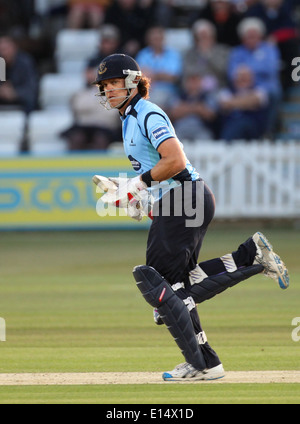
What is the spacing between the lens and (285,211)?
1585 cm

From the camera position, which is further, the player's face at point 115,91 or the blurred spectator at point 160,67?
the blurred spectator at point 160,67

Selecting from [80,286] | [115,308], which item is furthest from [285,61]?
[115,308]

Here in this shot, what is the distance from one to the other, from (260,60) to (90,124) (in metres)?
3.09

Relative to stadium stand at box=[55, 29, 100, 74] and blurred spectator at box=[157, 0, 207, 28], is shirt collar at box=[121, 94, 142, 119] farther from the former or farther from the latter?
stadium stand at box=[55, 29, 100, 74]

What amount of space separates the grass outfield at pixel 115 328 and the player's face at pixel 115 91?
67.1 inches

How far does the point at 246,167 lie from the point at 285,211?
960mm

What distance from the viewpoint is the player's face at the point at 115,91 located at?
5953 millimetres

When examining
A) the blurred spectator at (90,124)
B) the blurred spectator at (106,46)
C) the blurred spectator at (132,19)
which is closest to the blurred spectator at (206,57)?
the blurred spectator at (106,46)

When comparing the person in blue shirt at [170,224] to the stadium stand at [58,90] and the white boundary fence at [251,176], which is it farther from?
the stadium stand at [58,90]

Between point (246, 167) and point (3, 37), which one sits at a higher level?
point (3, 37)

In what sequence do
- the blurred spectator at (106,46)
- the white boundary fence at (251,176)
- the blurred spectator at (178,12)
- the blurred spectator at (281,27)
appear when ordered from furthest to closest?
1. the blurred spectator at (178,12)
2. the blurred spectator at (281,27)
3. the blurred spectator at (106,46)
4. the white boundary fence at (251,176)

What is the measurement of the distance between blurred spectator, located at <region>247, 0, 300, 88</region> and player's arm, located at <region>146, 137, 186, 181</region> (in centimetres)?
1188

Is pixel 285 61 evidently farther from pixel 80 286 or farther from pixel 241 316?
pixel 241 316

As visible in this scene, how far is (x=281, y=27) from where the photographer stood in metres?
17.2
